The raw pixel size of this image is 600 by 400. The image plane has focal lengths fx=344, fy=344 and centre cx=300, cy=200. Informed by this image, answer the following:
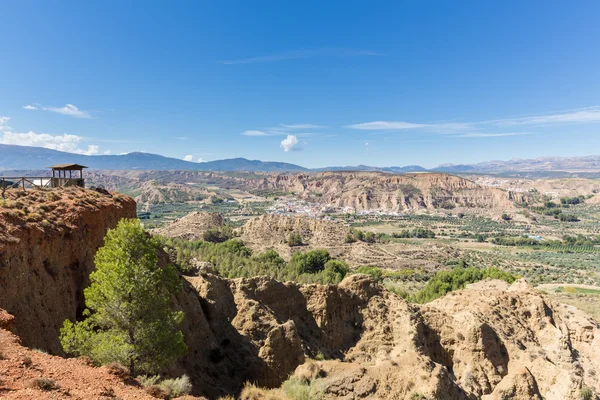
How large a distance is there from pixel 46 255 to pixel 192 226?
9971 centimetres

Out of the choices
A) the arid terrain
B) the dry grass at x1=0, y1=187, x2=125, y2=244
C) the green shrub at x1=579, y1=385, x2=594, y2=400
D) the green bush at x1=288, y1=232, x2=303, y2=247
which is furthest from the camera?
the green bush at x1=288, y1=232, x2=303, y2=247

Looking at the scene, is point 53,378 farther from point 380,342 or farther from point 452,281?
point 452,281

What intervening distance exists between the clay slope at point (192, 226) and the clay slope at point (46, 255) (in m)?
82.3

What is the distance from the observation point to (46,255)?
61.0ft

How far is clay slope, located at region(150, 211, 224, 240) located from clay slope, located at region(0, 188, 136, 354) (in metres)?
82.3

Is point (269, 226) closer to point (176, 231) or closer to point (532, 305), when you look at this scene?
point (176, 231)

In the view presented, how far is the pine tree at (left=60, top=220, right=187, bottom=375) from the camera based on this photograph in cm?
1365

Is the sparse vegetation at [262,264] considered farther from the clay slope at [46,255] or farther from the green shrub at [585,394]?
the green shrub at [585,394]

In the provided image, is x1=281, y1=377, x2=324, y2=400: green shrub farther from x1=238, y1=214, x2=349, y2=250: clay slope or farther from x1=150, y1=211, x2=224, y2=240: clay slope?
x1=150, y1=211, x2=224, y2=240: clay slope

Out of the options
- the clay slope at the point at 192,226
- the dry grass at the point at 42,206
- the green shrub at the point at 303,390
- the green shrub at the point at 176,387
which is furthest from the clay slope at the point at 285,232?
the green shrub at the point at 176,387

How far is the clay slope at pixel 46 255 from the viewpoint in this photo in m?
15.7

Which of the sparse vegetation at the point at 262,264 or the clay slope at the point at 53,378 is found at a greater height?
the clay slope at the point at 53,378

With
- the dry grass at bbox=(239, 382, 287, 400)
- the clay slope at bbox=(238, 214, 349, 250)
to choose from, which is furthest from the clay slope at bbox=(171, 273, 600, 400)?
the clay slope at bbox=(238, 214, 349, 250)

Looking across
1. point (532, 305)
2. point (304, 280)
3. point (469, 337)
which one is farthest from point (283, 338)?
point (304, 280)
